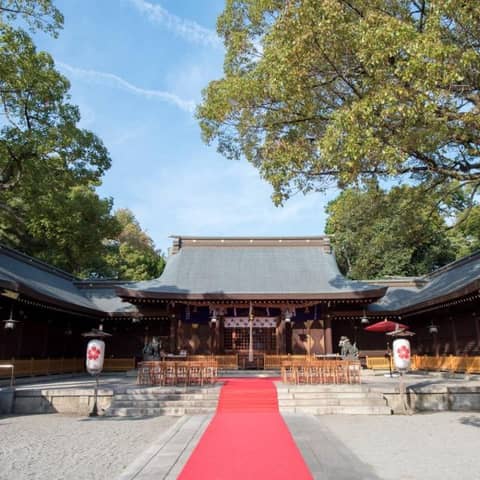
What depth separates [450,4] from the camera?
7.04 metres

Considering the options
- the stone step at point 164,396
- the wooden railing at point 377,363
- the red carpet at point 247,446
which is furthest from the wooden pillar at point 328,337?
the stone step at point 164,396

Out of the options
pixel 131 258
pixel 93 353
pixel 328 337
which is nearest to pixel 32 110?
pixel 93 353

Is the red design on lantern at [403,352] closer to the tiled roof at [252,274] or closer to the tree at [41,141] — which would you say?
the tiled roof at [252,274]

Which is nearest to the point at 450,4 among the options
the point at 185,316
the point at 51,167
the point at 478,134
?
the point at 478,134

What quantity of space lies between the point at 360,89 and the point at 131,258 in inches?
1243

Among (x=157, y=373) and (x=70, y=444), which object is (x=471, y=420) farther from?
(x=70, y=444)

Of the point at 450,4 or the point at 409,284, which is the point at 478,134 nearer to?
the point at 450,4

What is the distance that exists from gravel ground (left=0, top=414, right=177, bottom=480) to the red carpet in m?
1.20

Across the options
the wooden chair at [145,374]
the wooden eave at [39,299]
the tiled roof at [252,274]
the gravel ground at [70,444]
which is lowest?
the gravel ground at [70,444]

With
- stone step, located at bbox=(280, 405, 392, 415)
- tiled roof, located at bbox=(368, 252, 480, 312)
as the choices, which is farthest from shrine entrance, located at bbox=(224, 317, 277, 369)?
stone step, located at bbox=(280, 405, 392, 415)

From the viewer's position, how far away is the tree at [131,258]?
36938 millimetres

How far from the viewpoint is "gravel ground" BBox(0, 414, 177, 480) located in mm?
5937

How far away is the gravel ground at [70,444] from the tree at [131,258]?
25.3 m

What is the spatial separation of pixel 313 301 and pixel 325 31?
1244 cm
